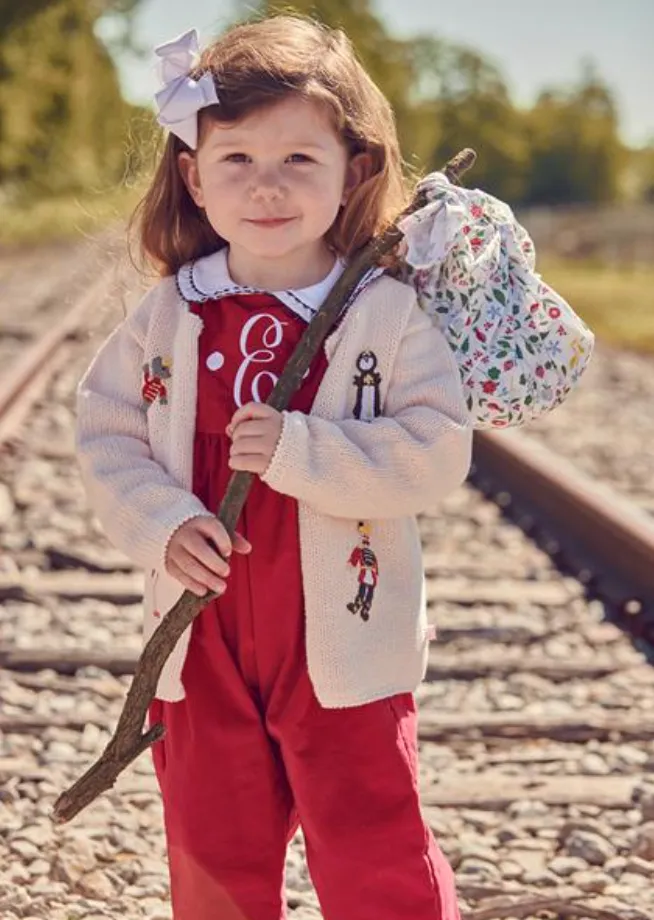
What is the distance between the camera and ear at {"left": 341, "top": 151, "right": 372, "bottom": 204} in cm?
232

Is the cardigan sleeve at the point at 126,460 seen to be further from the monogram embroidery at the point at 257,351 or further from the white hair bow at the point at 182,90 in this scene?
the white hair bow at the point at 182,90

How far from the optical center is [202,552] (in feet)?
6.98

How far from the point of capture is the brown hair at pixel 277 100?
7.20ft

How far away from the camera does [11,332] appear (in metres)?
11.1

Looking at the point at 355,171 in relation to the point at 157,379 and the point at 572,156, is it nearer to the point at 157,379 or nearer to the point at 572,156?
the point at 157,379

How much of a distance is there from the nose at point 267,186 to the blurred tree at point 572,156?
297 feet

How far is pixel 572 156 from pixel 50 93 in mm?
57062

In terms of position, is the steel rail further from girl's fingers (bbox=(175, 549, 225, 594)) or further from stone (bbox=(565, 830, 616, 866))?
girl's fingers (bbox=(175, 549, 225, 594))

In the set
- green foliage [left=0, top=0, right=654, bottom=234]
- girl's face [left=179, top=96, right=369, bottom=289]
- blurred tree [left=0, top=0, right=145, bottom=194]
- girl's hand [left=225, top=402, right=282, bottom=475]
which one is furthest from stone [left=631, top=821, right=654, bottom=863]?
blurred tree [left=0, top=0, right=145, bottom=194]

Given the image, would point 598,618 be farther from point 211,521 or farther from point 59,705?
point 211,521

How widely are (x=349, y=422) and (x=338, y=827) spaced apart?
595 mm

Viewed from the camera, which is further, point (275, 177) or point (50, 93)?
point (50, 93)

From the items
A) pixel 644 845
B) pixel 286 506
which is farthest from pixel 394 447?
pixel 644 845

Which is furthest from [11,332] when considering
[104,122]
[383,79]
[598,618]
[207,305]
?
[104,122]
